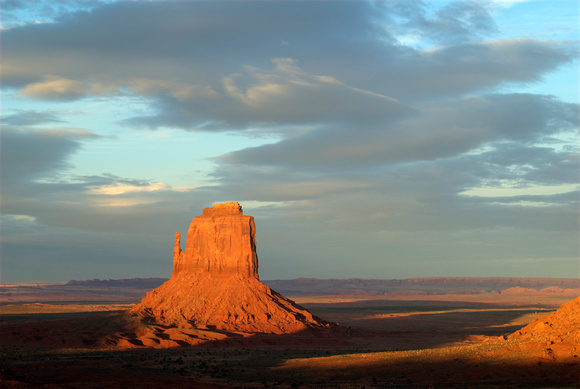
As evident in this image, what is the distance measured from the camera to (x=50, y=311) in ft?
617

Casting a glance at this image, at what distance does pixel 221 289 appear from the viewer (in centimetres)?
10831

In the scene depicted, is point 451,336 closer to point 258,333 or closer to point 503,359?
point 258,333

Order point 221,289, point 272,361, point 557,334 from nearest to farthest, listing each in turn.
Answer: point 557,334
point 272,361
point 221,289

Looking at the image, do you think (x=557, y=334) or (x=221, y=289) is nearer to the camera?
(x=557, y=334)

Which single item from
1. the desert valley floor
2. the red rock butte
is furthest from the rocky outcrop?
the red rock butte

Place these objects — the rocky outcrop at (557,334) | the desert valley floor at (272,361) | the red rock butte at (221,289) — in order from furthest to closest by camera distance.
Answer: the red rock butte at (221,289), the rocky outcrop at (557,334), the desert valley floor at (272,361)

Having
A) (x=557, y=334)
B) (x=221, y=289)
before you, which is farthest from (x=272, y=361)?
(x=221, y=289)

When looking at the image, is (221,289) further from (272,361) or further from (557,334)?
(557,334)

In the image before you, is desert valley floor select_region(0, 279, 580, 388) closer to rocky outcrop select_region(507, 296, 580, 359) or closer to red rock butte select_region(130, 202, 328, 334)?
rocky outcrop select_region(507, 296, 580, 359)

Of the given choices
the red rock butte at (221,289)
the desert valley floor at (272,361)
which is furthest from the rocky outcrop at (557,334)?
the red rock butte at (221,289)

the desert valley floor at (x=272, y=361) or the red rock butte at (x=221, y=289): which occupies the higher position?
the red rock butte at (x=221, y=289)

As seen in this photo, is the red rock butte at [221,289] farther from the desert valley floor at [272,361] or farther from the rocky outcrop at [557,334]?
the rocky outcrop at [557,334]

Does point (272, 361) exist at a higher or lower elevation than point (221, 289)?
lower

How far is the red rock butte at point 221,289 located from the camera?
102 meters
